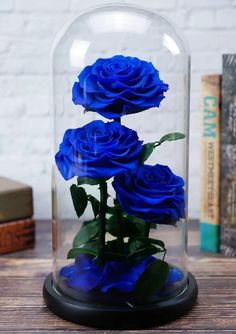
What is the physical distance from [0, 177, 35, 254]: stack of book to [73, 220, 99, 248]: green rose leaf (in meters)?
0.31

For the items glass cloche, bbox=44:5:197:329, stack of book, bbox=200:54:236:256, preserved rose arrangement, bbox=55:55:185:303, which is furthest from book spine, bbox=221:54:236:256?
preserved rose arrangement, bbox=55:55:185:303

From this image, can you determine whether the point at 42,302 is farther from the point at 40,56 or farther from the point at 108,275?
the point at 40,56

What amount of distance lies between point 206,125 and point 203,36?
372mm

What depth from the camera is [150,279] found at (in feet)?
2.34

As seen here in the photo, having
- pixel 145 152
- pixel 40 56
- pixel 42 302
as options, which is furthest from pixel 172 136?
pixel 40 56

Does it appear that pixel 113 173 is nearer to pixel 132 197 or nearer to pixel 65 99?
pixel 132 197

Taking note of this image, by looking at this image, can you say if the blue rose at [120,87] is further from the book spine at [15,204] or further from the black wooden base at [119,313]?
the book spine at [15,204]

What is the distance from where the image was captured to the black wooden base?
70 centimetres

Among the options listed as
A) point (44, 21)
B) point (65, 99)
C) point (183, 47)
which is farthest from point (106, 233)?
point (44, 21)

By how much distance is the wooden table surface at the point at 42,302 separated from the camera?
0.71 metres

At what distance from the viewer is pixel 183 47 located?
0.88 m

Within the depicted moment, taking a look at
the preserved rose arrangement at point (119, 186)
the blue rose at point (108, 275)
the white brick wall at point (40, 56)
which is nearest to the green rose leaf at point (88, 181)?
the preserved rose arrangement at point (119, 186)

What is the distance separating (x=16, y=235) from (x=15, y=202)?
2.7 inches

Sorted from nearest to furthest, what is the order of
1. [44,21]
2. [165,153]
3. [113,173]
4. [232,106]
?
[113,173] < [165,153] < [232,106] < [44,21]
